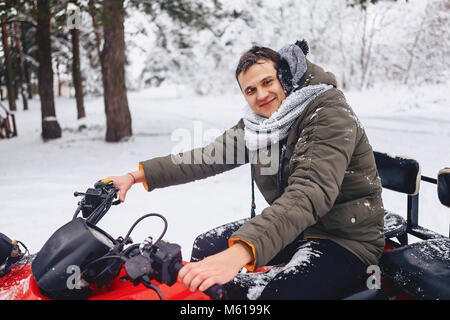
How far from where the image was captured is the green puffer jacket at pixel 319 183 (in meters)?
1.37

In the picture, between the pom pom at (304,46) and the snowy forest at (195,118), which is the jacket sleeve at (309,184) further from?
the snowy forest at (195,118)

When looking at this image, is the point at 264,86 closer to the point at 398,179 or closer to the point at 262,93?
the point at 262,93

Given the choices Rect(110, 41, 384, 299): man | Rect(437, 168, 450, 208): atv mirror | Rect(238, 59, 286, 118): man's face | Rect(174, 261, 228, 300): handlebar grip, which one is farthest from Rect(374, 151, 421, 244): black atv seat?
Rect(174, 261, 228, 300): handlebar grip

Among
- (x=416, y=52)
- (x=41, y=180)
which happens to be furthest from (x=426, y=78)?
(x=41, y=180)

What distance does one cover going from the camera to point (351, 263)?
1677 millimetres

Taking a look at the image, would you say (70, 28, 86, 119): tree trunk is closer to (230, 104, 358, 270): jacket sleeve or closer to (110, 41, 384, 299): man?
(110, 41, 384, 299): man

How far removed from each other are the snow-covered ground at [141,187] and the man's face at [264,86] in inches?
73.9

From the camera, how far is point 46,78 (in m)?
10.5

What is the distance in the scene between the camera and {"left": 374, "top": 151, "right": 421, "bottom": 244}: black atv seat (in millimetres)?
2266

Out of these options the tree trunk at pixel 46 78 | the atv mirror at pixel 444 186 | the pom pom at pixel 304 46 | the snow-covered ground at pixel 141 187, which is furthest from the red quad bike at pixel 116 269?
the tree trunk at pixel 46 78

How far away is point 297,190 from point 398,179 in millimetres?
1321

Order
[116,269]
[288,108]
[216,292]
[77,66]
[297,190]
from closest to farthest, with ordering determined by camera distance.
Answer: [216,292], [116,269], [297,190], [288,108], [77,66]

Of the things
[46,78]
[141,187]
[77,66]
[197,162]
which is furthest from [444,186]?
[77,66]

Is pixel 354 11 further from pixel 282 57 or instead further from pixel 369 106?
pixel 282 57
